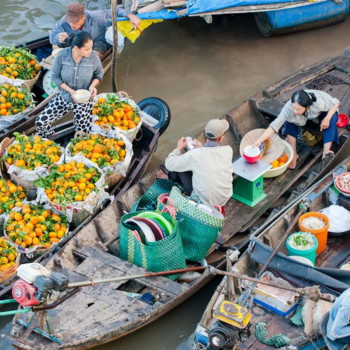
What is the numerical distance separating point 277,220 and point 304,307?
3.50 feet

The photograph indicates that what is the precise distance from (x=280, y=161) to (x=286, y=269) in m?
2.17

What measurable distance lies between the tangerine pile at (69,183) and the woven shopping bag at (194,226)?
0.85 meters

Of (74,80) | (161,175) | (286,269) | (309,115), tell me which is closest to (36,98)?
(74,80)

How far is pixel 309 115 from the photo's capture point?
21.8ft

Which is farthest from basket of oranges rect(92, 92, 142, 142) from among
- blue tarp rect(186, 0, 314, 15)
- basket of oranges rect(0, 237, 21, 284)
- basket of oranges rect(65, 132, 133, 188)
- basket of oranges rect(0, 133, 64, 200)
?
blue tarp rect(186, 0, 314, 15)

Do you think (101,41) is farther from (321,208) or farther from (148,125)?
(321,208)

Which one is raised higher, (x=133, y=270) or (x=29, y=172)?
(x=29, y=172)

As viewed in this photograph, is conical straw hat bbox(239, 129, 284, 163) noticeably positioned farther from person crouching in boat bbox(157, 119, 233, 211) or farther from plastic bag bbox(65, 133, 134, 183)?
plastic bag bbox(65, 133, 134, 183)

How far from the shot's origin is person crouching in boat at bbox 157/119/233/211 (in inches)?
228

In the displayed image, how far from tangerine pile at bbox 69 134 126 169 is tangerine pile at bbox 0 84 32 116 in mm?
1254

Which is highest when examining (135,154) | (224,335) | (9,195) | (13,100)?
(224,335)

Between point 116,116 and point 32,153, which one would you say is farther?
point 116,116

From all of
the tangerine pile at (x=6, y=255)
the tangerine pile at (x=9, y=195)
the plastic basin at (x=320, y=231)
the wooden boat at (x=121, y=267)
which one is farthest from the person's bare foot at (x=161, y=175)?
the tangerine pile at (x=6, y=255)

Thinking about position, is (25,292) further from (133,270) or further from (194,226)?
(194,226)
